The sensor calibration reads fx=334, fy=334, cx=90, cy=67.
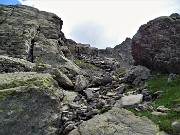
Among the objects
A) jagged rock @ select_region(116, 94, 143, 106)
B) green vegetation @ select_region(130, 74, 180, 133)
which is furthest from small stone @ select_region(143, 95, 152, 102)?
green vegetation @ select_region(130, 74, 180, 133)

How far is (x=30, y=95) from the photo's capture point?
65.0 feet

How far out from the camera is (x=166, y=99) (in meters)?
23.6

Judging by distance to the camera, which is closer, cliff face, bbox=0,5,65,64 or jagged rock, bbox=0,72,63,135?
jagged rock, bbox=0,72,63,135

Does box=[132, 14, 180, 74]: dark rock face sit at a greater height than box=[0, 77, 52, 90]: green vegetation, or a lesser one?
greater

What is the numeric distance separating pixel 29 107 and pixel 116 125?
5.21m

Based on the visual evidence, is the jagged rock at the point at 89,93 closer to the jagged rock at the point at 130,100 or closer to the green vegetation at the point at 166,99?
the jagged rock at the point at 130,100

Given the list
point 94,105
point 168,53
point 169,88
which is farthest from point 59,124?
point 168,53

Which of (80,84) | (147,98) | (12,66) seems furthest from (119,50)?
(147,98)

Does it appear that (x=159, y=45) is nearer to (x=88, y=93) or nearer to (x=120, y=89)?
(x=120, y=89)

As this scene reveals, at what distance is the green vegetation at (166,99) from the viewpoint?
19.8 m

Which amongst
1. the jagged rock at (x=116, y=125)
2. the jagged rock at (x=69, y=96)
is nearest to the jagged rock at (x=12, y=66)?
the jagged rock at (x=69, y=96)

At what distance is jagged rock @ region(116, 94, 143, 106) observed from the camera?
23.4m

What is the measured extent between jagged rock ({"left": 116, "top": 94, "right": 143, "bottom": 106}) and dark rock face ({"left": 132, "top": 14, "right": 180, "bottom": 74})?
20.6 feet

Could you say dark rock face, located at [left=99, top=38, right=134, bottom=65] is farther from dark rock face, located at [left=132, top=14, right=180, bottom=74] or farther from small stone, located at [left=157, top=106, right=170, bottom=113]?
small stone, located at [left=157, top=106, right=170, bottom=113]
